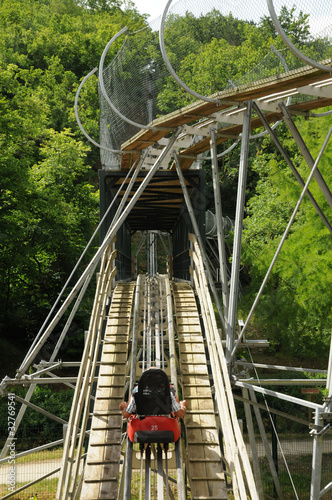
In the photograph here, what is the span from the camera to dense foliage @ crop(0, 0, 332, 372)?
30.2 feet

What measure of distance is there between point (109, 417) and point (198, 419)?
1380mm

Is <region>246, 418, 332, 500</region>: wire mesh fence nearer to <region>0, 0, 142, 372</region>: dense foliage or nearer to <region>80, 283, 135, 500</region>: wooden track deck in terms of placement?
<region>80, 283, 135, 500</region>: wooden track deck

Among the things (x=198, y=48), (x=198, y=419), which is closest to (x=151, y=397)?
(x=198, y=419)

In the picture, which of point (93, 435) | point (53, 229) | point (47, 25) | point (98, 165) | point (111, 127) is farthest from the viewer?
point (47, 25)

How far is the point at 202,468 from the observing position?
821cm

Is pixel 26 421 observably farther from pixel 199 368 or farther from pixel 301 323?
pixel 199 368

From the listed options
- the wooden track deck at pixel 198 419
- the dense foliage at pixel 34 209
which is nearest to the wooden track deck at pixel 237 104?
the wooden track deck at pixel 198 419

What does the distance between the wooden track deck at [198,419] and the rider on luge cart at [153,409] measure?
0.98 metres

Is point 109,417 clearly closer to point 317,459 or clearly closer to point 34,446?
point 317,459

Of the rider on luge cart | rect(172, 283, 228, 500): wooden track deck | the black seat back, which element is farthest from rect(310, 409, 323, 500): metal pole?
the black seat back

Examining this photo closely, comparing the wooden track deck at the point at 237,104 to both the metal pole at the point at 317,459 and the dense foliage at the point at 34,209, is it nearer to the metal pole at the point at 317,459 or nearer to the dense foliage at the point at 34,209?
the metal pole at the point at 317,459

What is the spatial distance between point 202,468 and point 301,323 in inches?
535

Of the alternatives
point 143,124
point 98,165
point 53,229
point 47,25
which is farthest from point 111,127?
point 47,25

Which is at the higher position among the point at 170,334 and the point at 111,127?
the point at 111,127
